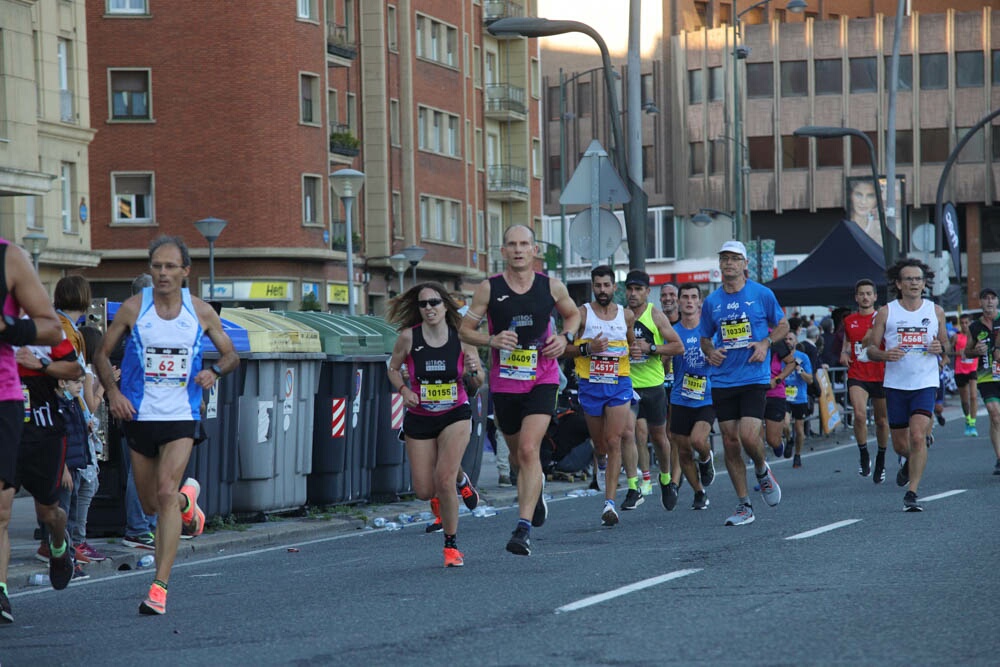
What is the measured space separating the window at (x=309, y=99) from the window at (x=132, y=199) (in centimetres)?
453

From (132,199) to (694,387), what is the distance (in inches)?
1445

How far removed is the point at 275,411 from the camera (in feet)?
51.4

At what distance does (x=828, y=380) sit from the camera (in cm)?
2958

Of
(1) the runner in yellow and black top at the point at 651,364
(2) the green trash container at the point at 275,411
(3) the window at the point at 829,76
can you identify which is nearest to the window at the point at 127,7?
(2) the green trash container at the point at 275,411

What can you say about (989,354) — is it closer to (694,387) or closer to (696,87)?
(694,387)

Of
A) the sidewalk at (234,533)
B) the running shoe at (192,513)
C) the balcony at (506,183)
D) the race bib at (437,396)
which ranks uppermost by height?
the balcony at (506,183)

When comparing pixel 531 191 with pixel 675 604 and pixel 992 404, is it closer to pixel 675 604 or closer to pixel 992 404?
pixel 992 404

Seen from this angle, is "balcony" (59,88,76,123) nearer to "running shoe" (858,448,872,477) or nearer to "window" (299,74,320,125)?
"window" (299,74,320,125)

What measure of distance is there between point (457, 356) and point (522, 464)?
79 cm

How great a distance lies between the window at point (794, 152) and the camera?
263ft

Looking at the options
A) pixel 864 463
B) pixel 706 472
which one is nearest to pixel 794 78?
pixel 864 463

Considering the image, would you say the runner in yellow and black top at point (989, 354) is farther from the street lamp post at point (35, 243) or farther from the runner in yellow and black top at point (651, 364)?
the street lamp post at point (35, 243)

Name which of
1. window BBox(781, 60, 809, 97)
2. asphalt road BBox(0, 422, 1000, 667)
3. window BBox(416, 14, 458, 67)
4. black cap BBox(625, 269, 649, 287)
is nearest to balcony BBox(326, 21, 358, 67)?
window BBox(416, 14, 458, 67)

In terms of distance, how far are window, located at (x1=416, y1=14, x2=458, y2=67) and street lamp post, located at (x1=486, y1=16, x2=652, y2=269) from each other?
37.0m
